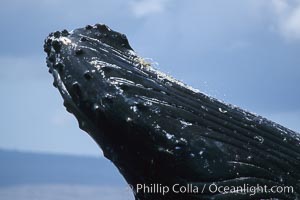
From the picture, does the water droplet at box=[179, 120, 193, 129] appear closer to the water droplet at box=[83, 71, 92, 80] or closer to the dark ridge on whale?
the dark ridge on whale

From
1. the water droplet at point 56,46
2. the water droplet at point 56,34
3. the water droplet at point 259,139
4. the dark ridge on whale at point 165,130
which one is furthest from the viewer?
the water droplet at point 56,34

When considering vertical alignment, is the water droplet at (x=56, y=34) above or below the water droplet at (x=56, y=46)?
above

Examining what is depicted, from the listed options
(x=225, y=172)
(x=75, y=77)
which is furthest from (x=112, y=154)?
(x=225, y=172)

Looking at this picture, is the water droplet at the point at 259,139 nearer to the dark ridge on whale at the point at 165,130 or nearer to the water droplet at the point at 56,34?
the dark ridge on whale at the point at 165,130

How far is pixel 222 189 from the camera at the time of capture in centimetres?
414

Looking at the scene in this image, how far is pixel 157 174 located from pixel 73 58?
1.05m

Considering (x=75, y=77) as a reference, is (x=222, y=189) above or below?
below

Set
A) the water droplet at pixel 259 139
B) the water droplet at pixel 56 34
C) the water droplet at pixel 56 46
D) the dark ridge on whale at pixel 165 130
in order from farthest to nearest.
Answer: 1. the water droplet at pixel 56 34
2. the water droplet at pixel 56 46
3. the water droplet at pixel 259 139
4. the dark ridge on whale at pixel 165 130

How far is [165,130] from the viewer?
4.23m

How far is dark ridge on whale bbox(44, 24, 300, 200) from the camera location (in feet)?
13.7

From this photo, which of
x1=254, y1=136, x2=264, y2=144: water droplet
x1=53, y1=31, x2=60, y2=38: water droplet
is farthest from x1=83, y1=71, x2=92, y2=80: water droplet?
x1=254, y1=136, x2=264, y2=144: water droplet

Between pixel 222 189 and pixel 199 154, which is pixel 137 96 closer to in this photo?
pixel 199 154

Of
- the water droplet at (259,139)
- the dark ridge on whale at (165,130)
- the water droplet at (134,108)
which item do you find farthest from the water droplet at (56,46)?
the water droplet at (259,139)

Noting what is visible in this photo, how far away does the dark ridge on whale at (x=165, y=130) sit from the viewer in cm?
418
